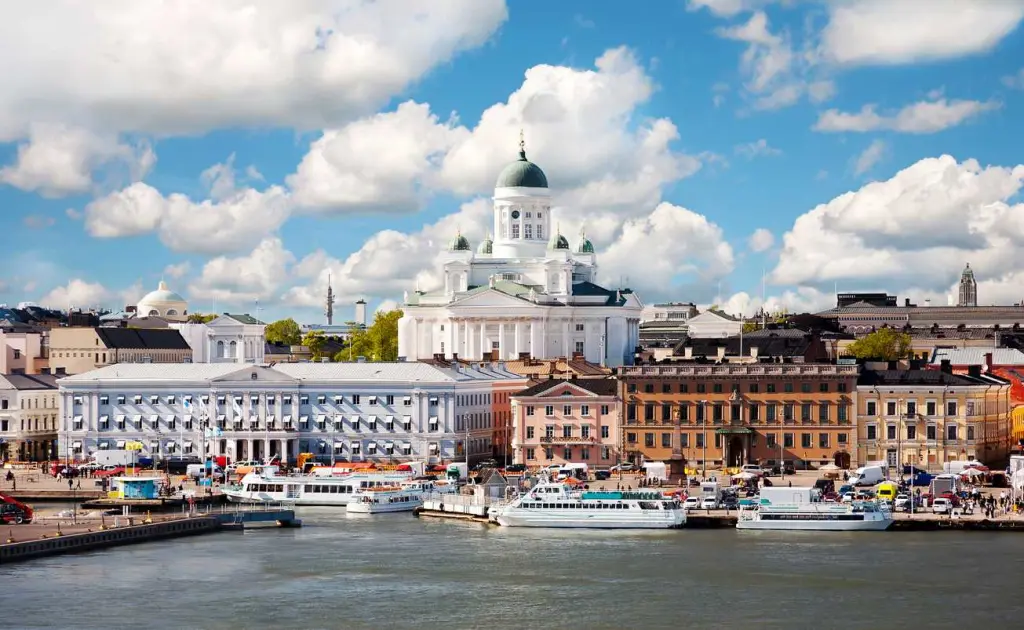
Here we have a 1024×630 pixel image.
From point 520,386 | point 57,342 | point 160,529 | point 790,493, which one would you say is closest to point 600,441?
point 520,386

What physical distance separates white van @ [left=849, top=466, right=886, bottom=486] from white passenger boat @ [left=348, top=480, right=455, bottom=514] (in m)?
15.9

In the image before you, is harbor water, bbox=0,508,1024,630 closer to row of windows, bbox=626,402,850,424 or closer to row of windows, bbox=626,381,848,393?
row of windows, bbox=626,402,850,424

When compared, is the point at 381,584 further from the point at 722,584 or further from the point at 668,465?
the point at 668,465

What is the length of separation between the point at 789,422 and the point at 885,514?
722 inches

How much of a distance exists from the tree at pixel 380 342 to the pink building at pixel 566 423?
196 feet

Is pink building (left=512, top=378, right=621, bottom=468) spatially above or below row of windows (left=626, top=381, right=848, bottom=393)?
below

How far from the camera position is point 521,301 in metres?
139

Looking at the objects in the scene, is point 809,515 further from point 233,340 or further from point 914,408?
point 233,340

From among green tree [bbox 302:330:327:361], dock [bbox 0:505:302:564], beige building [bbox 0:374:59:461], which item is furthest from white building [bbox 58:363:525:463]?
green tree [bbox 302:330:327:361]

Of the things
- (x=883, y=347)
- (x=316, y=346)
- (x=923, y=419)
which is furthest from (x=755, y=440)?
(x=316, y=346)

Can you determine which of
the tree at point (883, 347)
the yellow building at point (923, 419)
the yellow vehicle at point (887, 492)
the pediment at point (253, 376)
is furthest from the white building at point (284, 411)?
the tree at point (883, 347)

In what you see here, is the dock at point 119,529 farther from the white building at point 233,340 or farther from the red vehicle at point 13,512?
the white building at point 233,340

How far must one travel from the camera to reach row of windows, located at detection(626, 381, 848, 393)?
9038 centimetres

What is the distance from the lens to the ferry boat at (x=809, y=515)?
236 ft
